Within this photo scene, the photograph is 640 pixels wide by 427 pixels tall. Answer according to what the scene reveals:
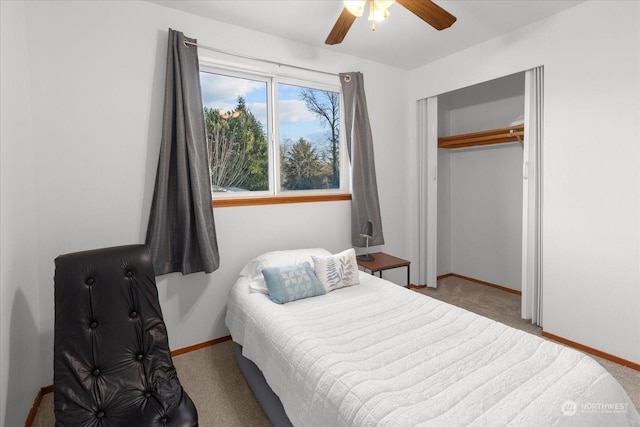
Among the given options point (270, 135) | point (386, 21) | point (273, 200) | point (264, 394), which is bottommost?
point (264, 394)

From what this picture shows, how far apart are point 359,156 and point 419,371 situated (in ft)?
7.79

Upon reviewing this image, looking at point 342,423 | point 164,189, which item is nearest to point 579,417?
point 342,423

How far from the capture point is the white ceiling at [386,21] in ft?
8.05

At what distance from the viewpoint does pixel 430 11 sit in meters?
1.89

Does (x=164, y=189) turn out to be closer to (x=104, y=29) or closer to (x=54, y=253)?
(x=54, y=253)

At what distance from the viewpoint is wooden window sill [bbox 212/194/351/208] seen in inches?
108

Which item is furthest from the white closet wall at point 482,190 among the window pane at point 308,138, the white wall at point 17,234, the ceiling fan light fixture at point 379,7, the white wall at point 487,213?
the white wall at point 17,234

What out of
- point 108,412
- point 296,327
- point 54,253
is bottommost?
point 108,412

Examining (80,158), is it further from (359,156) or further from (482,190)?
(482,190)

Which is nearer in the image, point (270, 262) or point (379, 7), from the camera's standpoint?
point (379, 7)

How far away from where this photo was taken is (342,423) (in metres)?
1.20

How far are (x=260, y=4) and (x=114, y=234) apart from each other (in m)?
1.99

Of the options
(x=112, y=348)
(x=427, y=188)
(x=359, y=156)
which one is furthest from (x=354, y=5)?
(x=427, y=188)

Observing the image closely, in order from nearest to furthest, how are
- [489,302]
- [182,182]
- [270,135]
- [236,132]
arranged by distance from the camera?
[182,182], [236,132], [270,135], [489,302]
